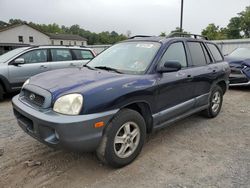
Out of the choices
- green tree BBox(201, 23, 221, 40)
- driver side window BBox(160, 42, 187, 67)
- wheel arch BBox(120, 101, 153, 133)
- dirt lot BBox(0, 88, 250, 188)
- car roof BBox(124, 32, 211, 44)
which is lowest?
dirt lot BBox(0, 88, 250, 188)

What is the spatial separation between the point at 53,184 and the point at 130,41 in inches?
102

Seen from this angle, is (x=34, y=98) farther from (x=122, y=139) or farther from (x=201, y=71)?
(x=201, y=71)

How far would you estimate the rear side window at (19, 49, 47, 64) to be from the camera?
6.70 m

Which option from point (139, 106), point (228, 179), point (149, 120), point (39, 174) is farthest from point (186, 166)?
point (39, 174)

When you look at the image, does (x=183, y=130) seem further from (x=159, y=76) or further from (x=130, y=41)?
(x=130, y=41)

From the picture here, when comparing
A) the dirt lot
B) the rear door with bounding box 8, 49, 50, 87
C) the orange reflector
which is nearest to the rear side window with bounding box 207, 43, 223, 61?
the dirt lot

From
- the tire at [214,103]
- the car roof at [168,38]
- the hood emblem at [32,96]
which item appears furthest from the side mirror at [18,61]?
the tire at [214,103]

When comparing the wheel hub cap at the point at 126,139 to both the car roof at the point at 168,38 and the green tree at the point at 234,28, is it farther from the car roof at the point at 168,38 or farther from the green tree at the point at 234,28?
the green tree at the point at 234,28

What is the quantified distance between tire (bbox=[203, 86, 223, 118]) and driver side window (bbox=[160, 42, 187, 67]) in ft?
3.99

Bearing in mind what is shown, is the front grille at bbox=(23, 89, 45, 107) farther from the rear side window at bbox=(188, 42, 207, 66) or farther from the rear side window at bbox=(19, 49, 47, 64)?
the rear side window at bbox=(19, 49, 47, 64)

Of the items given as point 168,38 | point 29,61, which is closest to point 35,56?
point 29,61

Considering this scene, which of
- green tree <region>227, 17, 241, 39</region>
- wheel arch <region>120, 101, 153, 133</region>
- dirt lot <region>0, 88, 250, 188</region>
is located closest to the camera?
dirt lot <region>0, 88, 250, 188</region>

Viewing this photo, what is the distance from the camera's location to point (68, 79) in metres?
3.03

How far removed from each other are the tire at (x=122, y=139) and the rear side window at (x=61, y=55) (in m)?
4.96
